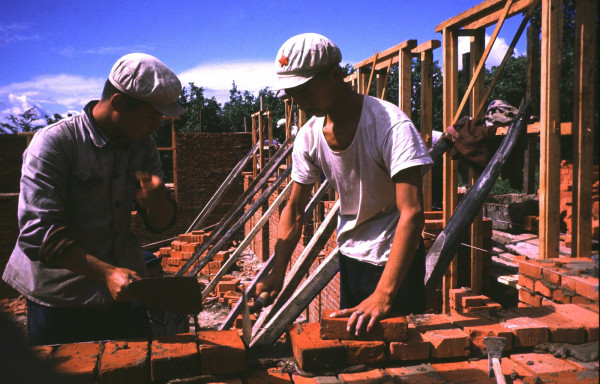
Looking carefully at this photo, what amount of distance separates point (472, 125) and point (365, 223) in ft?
6.75

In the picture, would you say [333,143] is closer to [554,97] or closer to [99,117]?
[99,117]

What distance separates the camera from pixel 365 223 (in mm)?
2188

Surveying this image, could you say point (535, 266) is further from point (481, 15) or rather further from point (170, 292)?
point (481, 15)

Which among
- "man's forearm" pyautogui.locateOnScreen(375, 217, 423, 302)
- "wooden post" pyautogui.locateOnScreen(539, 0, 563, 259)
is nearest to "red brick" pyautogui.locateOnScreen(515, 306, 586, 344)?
"man's forearm" pyautogui.locateOnScreen(375, 217, 423, 302)

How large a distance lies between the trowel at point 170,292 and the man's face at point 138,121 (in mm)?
778

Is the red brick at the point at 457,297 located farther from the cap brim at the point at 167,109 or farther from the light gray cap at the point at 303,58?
the cap brim at the point at 167,109

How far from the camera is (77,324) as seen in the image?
2217 mm

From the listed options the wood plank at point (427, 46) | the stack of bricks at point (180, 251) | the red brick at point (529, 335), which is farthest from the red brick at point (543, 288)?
the stack of bricks at point (180, 251)

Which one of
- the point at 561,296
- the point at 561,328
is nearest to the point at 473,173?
the point at 561,296

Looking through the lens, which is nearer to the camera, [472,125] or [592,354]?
[592,354]

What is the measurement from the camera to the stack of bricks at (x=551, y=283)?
7.37ft

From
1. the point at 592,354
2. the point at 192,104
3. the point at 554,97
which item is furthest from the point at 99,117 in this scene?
the point at 192,104

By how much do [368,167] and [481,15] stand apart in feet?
9.00

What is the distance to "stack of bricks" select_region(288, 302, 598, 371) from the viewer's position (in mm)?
1860
